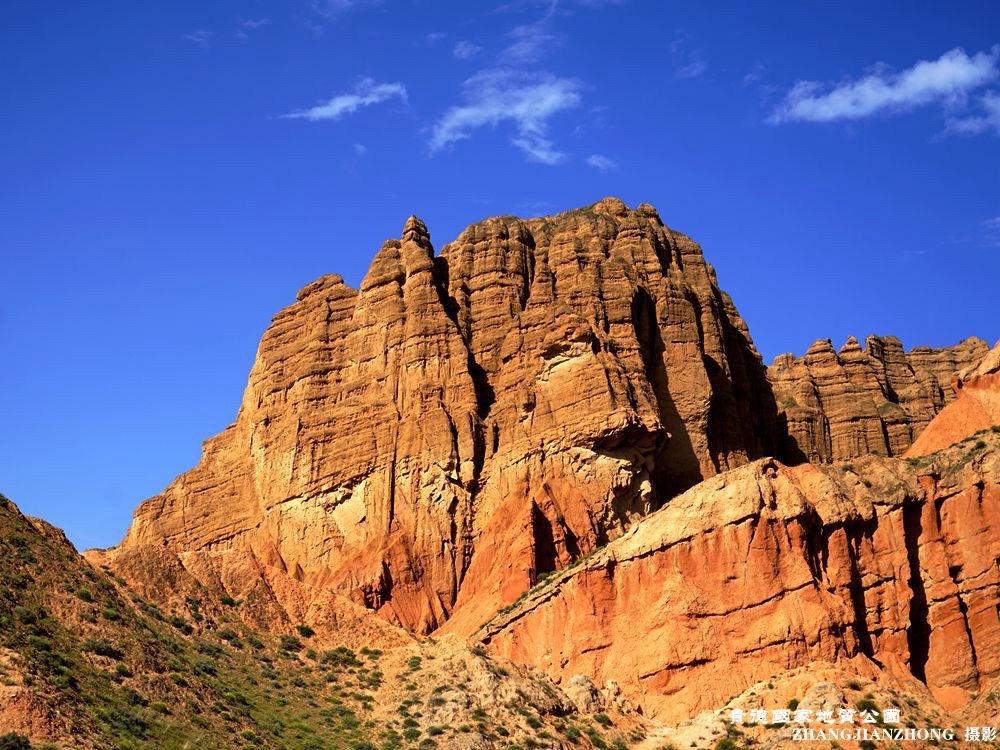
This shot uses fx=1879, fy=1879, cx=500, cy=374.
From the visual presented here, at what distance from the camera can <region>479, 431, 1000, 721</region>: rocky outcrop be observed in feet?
250

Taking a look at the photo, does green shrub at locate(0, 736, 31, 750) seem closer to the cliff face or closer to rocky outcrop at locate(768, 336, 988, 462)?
the cliff face

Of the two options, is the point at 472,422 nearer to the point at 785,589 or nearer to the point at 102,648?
the point at 785,589

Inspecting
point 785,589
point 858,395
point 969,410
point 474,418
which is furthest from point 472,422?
point 858,395

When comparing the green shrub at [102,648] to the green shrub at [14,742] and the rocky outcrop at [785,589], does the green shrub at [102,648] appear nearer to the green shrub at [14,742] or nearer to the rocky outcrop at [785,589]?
the green shrub at [14,742]

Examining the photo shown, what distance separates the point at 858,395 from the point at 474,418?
1372 inches

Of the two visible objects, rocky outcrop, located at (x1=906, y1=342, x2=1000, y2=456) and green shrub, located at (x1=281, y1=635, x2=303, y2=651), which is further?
rocky outcrop, located at (x1=906, y1=342, x2=1000, y2=456)

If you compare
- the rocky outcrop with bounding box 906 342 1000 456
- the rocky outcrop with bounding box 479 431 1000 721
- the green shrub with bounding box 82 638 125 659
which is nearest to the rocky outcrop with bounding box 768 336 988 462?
the rocky outcrop with bounding box 906 342 1000 456

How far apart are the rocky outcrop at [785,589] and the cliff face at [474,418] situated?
9.70 meters

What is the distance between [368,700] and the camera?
2884 inches

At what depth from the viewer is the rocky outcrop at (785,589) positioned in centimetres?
7631

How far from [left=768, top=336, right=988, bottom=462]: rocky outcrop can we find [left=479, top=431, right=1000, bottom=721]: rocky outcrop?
110ft

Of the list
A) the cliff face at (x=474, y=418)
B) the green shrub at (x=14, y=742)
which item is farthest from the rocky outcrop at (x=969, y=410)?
the green shrub at (x=14, y=742)

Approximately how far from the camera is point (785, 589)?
77.2m

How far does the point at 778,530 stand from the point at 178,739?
28.1 m
